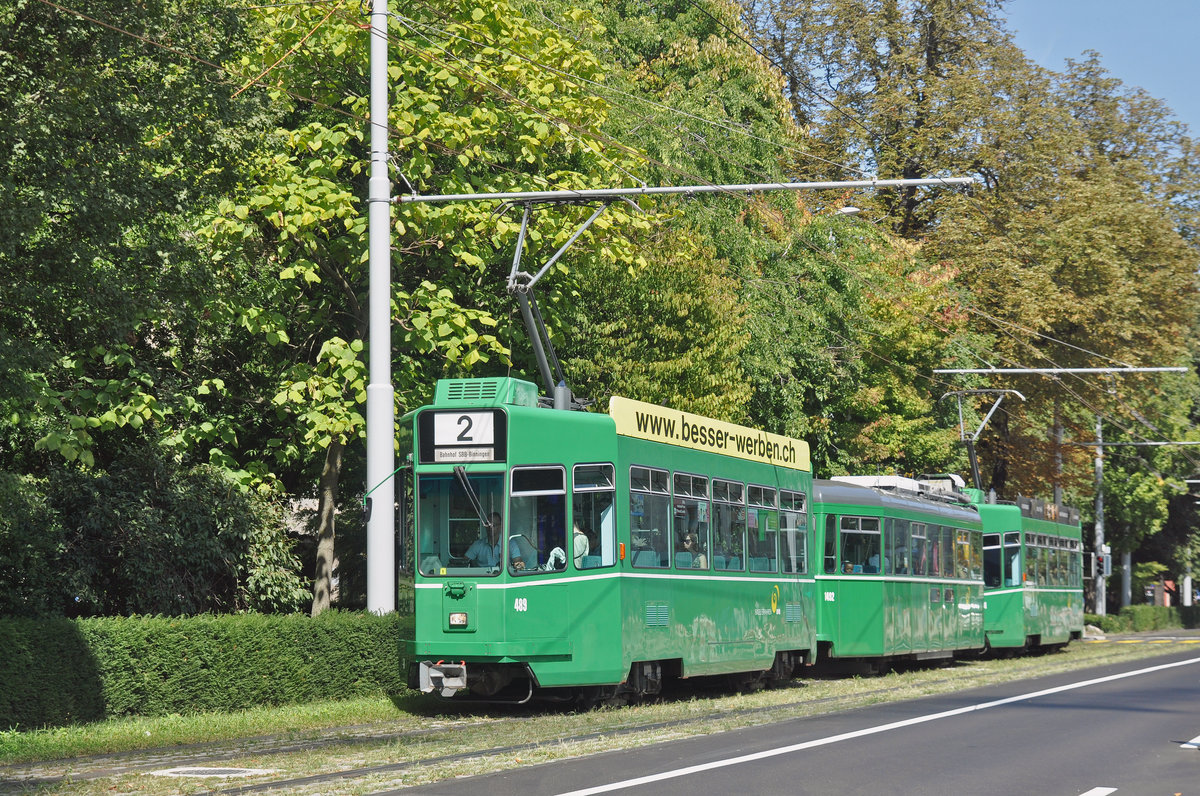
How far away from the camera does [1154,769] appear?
1257 centimetres

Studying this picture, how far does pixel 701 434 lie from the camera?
20.3 meters

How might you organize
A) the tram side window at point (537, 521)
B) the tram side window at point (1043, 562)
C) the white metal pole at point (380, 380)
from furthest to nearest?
the tram side window at point (1043, 562) → the white metal pole at point (380, 380) → the tram side window at point (537, 521)

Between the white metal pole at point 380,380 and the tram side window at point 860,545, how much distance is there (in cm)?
907

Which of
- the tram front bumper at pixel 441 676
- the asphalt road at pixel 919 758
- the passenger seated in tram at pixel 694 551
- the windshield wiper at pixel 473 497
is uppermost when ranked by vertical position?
the windshield wiper at pixel 473 497

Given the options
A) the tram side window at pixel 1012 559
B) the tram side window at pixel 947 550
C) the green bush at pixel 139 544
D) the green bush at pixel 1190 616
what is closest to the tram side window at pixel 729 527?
the green bush at pixel 139 544

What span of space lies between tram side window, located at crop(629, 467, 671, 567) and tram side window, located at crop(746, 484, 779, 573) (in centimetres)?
304

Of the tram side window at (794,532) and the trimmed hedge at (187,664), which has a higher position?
the tram side window at (794,532)

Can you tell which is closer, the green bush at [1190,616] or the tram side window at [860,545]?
the tram side window at [860,545]

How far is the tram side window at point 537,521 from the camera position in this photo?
677 inches

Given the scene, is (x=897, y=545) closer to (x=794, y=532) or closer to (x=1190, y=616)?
(x=794, y=532)

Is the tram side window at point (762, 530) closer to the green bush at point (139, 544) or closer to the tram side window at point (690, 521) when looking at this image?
the tram side window at point (690, 521)

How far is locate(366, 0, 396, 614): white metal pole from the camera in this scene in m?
19.3

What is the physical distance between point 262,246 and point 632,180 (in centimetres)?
636

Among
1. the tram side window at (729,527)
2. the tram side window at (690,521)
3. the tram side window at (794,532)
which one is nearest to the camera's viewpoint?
the tram side window at (690,521)
